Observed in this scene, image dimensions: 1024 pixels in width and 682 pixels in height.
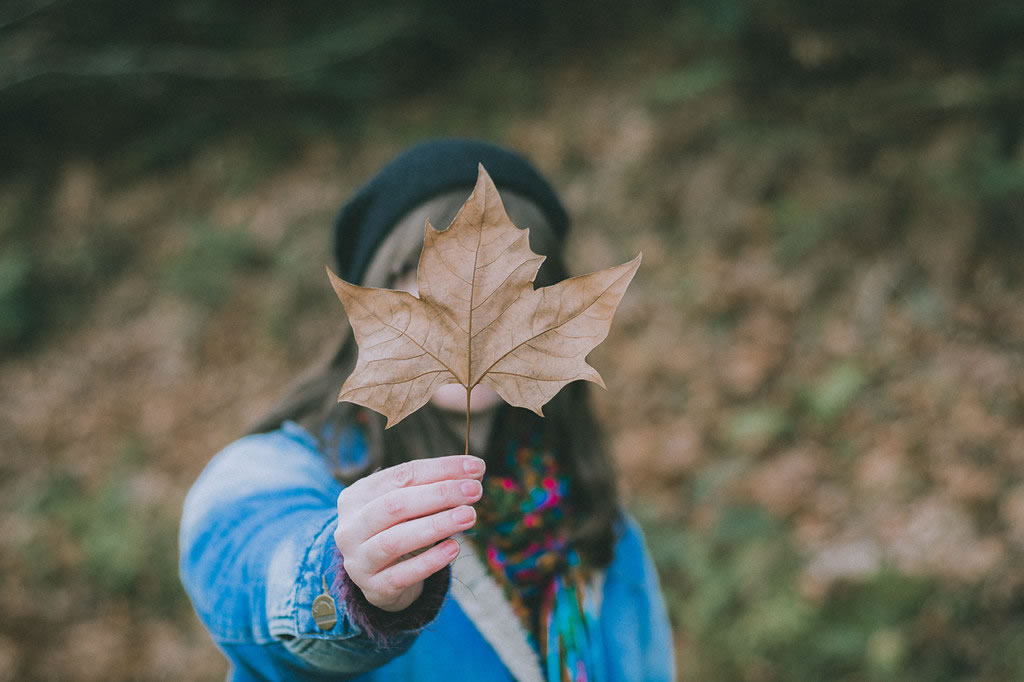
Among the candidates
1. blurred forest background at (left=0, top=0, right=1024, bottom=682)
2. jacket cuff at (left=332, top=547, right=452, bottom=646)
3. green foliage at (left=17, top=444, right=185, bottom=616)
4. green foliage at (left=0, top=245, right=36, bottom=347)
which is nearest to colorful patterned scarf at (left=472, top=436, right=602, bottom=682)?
jacket cuff at (left=332, top=547, right=452, bottom=646)

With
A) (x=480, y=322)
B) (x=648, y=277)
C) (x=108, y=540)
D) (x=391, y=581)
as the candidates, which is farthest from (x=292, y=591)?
(x=108, y=540)

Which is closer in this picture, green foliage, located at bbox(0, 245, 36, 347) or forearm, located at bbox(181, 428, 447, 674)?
forearm, located at bbox(181, 428, 447, 674)

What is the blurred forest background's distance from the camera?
10.8ft

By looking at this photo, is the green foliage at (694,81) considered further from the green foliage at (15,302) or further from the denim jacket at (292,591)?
the green foliage at (15,302)

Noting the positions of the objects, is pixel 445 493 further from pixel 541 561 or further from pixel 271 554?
pixel 541 561

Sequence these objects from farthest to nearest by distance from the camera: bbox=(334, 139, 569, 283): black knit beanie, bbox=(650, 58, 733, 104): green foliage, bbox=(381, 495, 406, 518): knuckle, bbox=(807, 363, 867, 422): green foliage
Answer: bbox=(650, 58, 733, 104): green foliage, bbox=(807, 363, 867, 422): green foliage, bbox=(334, 139, 569, 283): black knit beanie, bbox=(381, 495, 406, 518): knuckle

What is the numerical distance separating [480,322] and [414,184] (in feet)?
2.35

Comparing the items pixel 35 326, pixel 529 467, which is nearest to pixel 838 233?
pixel 529 467

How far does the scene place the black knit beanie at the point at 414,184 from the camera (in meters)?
A: 1.41

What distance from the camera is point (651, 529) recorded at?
146 inches

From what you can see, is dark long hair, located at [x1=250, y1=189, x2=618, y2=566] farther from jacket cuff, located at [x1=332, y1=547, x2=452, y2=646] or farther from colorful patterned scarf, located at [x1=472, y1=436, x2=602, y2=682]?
jacket cuff, located at [x1=332, y1=547, x2=452, y2=646]

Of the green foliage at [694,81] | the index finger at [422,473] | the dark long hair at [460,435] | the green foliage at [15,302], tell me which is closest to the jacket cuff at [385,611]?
the index finger at [422,473]

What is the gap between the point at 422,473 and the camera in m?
0.76

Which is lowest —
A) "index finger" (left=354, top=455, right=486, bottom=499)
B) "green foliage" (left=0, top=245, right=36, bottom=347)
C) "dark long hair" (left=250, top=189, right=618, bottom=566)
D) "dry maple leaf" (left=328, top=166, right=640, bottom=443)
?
"index finger" (left=354, top=455, right=486, bottom=499)
